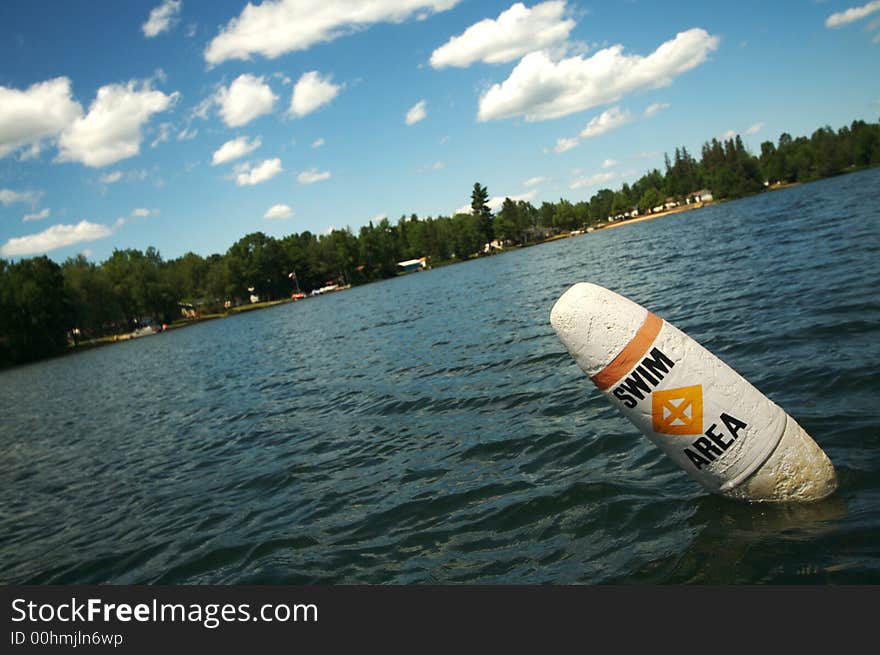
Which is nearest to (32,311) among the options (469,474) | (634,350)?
(469,474)

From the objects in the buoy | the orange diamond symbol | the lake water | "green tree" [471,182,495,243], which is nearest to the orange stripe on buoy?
the buoy

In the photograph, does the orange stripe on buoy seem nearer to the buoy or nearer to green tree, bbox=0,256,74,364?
the buoy

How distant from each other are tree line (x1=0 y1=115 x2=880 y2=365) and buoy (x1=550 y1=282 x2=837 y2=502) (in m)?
125

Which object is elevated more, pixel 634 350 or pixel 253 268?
pixel 253 268

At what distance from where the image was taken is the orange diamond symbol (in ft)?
18.5

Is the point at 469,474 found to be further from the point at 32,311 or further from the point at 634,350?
the point at 32,311

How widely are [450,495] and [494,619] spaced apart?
3609 millimetres

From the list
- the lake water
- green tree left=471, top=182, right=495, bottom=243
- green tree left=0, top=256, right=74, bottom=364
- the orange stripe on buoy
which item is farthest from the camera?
green tree left=471, top=182, right=495, bottom=243

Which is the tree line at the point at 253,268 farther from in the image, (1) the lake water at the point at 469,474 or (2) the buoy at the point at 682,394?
(2) the buoy at the point at 682,394

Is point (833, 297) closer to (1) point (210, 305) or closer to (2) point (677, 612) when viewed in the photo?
(2) point (677, 612)

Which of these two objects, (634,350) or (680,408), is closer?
(634,350)

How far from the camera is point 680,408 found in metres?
5.66

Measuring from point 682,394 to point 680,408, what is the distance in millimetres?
155

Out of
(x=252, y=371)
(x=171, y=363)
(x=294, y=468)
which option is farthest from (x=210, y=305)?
(x=294, y=468)
